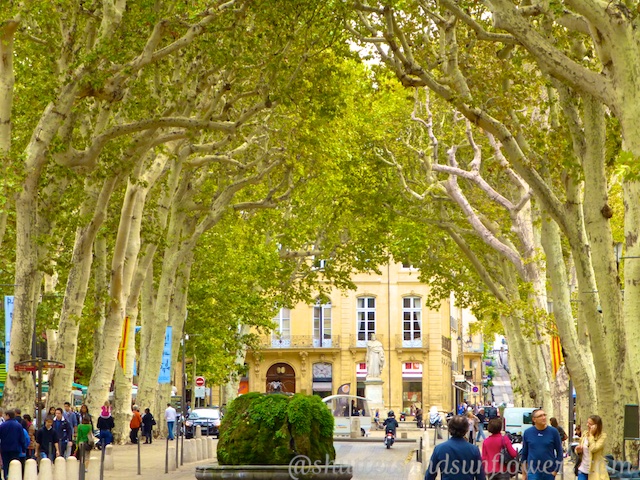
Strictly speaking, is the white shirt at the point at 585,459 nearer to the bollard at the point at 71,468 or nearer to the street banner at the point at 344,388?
the bollard at the point at 71,468

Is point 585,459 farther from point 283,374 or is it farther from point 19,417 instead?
point 283,374

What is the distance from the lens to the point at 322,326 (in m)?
77.8

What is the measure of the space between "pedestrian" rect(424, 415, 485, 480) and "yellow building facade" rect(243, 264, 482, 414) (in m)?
66.1

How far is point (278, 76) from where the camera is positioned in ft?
83.9

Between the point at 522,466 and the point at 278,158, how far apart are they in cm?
2375

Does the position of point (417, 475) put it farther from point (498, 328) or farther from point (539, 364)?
point (498, 328)

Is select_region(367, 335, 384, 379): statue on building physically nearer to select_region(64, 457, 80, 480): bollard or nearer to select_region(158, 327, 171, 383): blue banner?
select_region(158, 327, 171, 383): blue banner

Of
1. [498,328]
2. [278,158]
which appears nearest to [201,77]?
[278,158]

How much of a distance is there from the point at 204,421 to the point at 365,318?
3051cm

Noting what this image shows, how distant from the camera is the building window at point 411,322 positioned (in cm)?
7631

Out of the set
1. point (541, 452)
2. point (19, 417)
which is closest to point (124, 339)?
point (19, 417)

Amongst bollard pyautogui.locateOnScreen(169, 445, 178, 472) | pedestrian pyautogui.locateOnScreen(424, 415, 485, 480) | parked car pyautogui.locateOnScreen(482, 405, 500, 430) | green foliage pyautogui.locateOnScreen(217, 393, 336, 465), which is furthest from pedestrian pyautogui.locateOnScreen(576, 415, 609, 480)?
parked car pyautogui.locateOnScreen(482, 405, 500, 430)

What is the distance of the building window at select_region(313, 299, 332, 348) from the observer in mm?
77438

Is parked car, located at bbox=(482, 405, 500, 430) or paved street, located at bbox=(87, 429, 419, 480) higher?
parked car, located at bbox=(482, 405, 500, 430)
